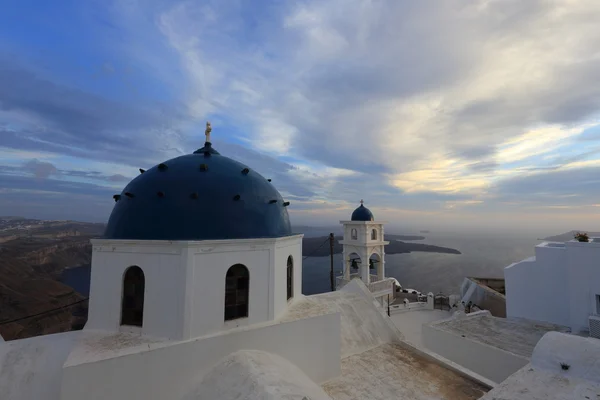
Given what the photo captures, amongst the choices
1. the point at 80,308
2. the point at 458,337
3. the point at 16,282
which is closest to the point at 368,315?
the point at 458,337

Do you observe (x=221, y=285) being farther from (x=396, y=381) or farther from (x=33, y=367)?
(x=396, y=381)

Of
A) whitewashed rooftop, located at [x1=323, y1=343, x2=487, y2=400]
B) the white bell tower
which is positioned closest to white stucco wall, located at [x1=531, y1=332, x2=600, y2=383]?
whitewashed rooftop, located at [x1=323, y1=343, x2=487, y2=400]

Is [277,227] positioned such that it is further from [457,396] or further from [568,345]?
[568,345]

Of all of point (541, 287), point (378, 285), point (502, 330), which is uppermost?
point (541, 287)

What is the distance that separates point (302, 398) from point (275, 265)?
3.43 meters

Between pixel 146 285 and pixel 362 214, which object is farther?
pixel 362 214

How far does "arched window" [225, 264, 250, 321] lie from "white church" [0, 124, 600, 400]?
0.02 m

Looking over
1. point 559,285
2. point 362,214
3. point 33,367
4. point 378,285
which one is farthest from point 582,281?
point 33,367

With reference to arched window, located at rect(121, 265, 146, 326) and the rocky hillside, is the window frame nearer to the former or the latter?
arched window, located at rect(121, 265, 146, 326)

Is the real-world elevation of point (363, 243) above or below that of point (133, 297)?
above

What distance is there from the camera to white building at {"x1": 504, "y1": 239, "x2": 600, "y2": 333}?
11734 millimetres

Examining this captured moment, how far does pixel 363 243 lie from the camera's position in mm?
20328

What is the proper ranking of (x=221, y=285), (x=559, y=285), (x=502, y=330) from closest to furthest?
(x=221, y=285)
(x=502, y=330)
(x=559, y=285)

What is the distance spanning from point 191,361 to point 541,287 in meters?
16.0
